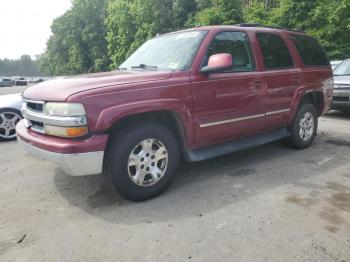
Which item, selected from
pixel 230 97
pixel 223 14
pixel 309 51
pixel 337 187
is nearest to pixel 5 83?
pixel 223 14

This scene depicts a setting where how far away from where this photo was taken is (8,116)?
257 inches

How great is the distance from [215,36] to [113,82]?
1.53 m

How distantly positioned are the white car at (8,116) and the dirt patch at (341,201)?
5.62 metres

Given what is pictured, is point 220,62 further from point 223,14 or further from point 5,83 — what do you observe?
point 5,83

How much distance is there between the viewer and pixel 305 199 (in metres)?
3.69

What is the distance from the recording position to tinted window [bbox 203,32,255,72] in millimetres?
4250

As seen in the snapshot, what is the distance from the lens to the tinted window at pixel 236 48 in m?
4.25

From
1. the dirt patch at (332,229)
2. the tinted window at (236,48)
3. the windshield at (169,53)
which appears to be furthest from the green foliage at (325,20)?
the dirt patch at (332,229)

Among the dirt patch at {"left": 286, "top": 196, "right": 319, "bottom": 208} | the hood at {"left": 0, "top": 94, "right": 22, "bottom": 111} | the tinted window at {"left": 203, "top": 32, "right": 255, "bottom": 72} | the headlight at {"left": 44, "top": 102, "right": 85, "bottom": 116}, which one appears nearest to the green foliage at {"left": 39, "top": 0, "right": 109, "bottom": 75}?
the hood at {"left": 0, "top": 94, "right": 22, "bottom": 111}

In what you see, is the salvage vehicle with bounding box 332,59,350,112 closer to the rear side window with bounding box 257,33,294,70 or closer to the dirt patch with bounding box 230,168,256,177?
the rear side window with bounding box 257,33,294,70

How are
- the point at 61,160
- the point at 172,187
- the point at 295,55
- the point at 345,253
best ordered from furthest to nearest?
1. the point at 295,55
2. the point at 172,187
3. the point at 61,160
4. the point at 345,253

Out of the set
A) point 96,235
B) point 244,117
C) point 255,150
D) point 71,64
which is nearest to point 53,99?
point 96,235

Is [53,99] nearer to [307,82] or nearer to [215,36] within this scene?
[215,36]

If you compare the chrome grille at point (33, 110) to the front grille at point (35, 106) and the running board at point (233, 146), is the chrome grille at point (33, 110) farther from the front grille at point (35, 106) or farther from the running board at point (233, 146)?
the running board at point (233, 146)
